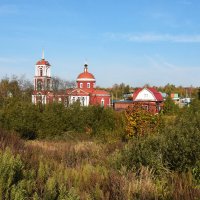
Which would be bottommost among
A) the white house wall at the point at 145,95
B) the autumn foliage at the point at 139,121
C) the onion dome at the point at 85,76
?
the autumn foliage at the point at 139,121

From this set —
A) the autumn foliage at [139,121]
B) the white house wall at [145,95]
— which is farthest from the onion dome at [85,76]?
the autumn foliage at [139,121]

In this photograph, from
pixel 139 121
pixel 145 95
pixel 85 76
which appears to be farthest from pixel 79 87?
pixel 139 121

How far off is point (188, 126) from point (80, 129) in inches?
572

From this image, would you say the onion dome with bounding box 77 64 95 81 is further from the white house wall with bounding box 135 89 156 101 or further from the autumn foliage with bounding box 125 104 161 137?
the autumn foliage with bounding box 125 104 161 137

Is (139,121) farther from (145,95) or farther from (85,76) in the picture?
(85,76)

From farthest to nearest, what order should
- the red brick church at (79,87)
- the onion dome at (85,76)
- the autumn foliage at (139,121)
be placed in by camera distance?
1. the onion dome at (85,76)
2. the red brick church at (79,87)
3. the autumn foliage at (139,121)

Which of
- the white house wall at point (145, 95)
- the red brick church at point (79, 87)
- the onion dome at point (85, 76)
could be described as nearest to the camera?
the red brick church at point (79, 87)

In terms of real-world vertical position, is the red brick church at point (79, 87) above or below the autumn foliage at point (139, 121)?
above

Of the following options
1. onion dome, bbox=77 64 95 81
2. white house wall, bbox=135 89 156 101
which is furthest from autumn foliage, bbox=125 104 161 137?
onion dome, bbox=77 64 95 81

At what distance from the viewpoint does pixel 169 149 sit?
8.91m

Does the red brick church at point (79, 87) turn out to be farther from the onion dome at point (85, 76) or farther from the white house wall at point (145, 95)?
the white house wall at point (145, 95)

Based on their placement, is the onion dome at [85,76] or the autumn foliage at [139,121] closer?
the autumn foliage at [139,121]

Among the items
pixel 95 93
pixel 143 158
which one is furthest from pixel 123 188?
pixel 95 93

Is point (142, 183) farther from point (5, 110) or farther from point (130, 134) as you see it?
point (5, 110)
